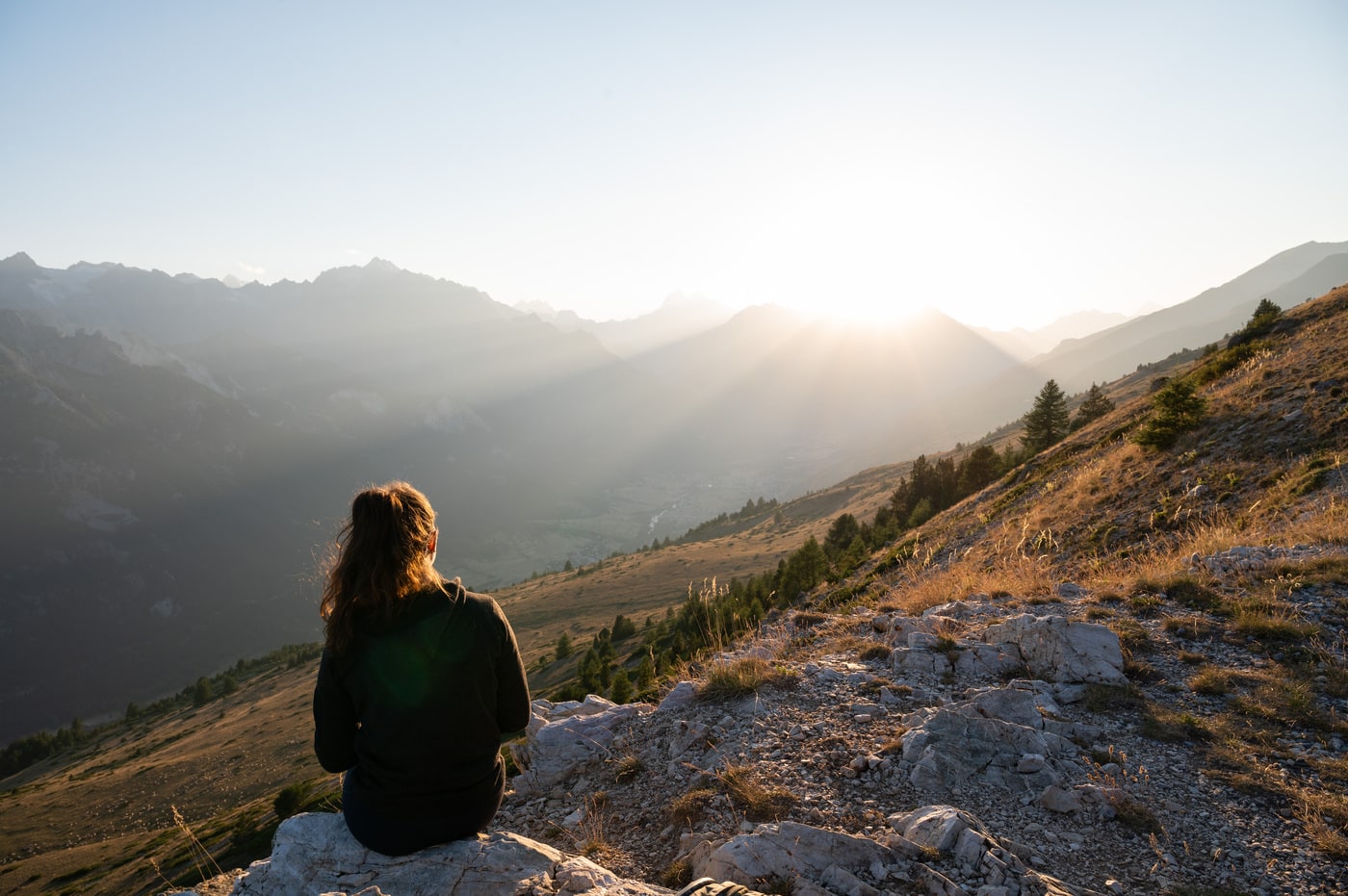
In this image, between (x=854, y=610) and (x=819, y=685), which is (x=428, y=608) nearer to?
(x=819, y=685)

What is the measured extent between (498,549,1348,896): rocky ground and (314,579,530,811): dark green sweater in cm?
199

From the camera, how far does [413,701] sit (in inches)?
155

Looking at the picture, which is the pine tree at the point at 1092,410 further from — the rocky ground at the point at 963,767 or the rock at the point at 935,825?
the rock at the point at 935,825

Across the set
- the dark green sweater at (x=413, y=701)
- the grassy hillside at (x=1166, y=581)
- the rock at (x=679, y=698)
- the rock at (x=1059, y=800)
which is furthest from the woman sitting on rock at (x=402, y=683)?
the grassy hillside at (x=1166, y=581)

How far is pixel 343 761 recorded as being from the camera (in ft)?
13.8

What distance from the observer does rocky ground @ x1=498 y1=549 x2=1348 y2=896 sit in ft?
13.2

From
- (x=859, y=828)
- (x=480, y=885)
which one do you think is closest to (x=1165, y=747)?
(x=859, y=828)

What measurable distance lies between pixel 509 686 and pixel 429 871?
1.25 meters

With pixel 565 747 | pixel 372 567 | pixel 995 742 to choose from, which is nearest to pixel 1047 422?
pixel 995 742

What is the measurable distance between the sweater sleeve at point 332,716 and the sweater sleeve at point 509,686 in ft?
3.39

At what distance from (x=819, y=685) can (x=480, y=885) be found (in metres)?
4.55

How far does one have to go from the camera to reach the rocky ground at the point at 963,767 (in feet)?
13.2

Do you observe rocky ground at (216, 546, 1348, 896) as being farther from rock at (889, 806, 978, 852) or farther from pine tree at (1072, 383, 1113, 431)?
pine tree at (1072, 383, 1113, 431)

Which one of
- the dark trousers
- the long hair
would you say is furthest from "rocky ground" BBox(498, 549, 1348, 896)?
the long hair
